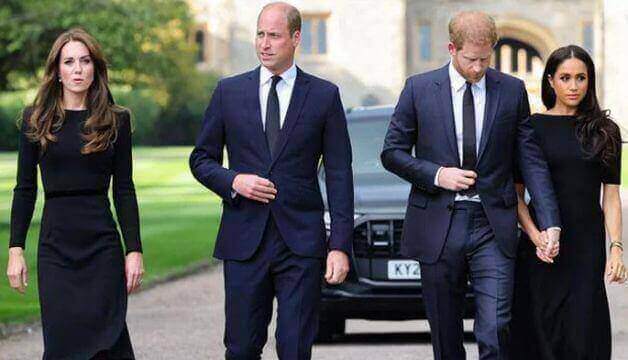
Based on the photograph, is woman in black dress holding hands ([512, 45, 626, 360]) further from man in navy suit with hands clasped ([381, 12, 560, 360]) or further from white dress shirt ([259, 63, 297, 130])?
white dress shirt ([259, 63, 297, 130])

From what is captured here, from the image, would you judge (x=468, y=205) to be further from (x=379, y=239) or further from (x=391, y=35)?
(x=391, y=35)

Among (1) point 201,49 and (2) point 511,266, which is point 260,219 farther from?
(1) point 201,49

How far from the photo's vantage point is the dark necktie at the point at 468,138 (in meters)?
7.47

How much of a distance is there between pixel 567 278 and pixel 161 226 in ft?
65.8

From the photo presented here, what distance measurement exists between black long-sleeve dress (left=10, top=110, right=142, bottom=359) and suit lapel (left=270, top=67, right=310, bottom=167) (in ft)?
1.95

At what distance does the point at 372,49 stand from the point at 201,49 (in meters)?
10.4

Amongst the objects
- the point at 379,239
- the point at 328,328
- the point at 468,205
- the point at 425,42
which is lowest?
the point at 328,328

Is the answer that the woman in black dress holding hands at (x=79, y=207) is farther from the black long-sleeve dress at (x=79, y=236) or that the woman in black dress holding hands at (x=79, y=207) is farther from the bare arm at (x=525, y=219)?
the bare arm at (x=525, y=219)

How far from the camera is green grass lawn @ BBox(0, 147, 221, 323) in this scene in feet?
56.4

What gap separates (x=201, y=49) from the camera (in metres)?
87.5

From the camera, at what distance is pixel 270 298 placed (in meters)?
7.12

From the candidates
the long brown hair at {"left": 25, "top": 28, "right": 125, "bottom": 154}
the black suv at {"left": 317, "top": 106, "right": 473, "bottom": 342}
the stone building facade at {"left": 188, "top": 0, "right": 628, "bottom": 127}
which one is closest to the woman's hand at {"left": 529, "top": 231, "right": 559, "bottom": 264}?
the long brown hair at {"left": 25, "top": 28, "right": 125, "bottom": 154}

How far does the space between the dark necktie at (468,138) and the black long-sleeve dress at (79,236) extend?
139 centimetres

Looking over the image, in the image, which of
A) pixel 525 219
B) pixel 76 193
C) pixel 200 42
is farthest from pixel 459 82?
pixel 200 42
